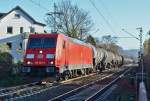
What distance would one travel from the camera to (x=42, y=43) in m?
27.9

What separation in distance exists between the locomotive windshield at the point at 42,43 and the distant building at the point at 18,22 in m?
46.5

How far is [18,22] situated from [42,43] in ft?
159

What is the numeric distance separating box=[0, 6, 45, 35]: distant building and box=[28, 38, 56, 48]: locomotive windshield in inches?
1830

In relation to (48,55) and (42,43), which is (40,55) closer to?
(48,55)

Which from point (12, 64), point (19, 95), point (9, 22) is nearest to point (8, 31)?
point (9, 22)

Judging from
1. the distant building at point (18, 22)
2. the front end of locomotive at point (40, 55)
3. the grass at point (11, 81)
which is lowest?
the grass at point (11, 81)

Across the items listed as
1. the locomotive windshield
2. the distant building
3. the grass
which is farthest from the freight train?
the distant building

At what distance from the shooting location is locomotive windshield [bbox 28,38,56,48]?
27.7 m

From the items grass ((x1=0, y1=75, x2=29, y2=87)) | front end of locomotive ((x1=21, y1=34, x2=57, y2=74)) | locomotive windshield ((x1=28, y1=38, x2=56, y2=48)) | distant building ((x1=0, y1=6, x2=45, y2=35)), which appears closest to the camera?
front end of locomotive ((x1=21, y1=34, x2=57, y2=74))

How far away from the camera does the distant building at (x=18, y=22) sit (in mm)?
74625

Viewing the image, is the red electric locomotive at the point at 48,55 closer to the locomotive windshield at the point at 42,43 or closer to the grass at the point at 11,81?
the locomotive windshield at the point at 42,43

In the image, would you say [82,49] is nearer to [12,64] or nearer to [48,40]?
[12,64]

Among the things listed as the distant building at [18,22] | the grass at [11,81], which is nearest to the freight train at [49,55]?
the grass at [11,81]

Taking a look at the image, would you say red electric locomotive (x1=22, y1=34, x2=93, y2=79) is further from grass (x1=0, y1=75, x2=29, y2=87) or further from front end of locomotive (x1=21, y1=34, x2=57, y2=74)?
grass (x1=0, y1=75, x2=29, y2=87)
